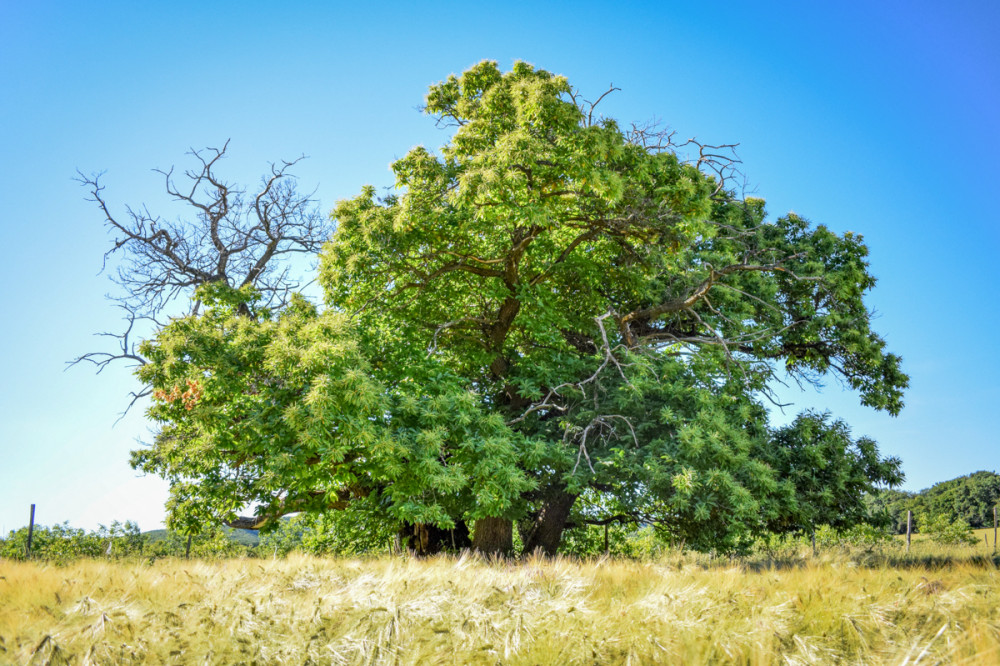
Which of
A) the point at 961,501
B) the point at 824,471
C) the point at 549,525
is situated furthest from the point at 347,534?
the point at 961,501

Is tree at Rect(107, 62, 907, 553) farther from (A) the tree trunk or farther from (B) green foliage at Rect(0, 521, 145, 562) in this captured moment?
(B) green foliage at Rect(0, 521, 145, 562)

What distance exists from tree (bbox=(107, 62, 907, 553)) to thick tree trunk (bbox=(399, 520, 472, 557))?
2.5 inches

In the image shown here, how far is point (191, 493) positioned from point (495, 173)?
7.19 metres

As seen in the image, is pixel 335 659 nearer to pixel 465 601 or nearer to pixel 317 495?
pixel 465 601

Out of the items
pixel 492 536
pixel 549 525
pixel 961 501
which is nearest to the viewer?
pixel 492 536

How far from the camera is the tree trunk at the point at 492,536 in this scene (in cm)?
1307

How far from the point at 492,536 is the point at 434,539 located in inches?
67.6

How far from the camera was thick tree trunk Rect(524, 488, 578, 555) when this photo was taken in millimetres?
14102

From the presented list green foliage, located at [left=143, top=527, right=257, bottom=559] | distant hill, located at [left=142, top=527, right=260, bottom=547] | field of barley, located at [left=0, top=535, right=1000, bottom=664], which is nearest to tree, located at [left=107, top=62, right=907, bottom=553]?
field of barley, located at [left=0, top=535, right=1000, bottom=664]

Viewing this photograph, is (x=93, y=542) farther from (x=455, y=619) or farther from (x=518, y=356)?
(x=455, y=619)

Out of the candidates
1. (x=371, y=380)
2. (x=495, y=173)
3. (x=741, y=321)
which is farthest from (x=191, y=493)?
(x=741, y=321)

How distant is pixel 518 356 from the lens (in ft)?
48.5

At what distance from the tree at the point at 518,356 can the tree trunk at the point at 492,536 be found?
0.03 meters

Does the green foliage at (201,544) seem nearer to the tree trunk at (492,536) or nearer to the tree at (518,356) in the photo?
the tree at (518,356)
